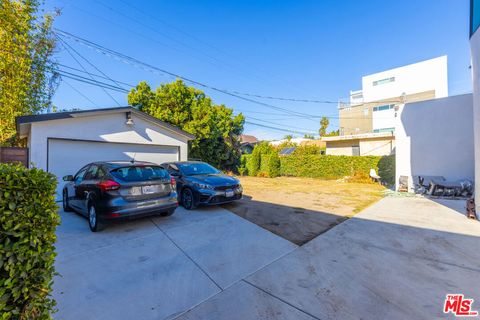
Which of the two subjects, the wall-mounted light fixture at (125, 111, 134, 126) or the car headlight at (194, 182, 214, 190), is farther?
the wall-mounted light fixture at (125, 111, 134, 126)

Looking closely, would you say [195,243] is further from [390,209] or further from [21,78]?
[21,78]

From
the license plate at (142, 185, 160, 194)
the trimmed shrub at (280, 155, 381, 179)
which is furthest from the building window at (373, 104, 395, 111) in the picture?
the license plate at (142, 185, 160, 194)

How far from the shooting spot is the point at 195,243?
411cm

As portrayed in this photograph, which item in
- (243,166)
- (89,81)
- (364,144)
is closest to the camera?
(89,81)

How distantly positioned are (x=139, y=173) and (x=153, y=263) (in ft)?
7.07

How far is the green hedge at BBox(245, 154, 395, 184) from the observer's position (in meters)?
14.1

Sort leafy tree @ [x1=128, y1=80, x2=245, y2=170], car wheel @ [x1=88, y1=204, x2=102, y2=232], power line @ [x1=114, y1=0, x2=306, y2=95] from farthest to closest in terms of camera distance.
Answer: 1. leafy tree @ [x1=128, y1=80, x2=245, y2=170]
2. power line @ [x1=114, y1=0, x2=306, y2=95]
3. car wheel @ [x1=88, y1=204, x2=102, y2=232]

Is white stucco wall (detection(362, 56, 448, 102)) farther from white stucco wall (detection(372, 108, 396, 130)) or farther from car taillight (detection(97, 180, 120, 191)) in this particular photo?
car taillight (detection(97, 180, 120, 191))

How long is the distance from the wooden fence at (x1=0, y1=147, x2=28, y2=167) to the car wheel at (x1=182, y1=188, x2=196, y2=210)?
539 centimetres

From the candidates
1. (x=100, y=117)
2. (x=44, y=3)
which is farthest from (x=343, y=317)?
(x=44, y=3)

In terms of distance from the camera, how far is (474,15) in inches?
237

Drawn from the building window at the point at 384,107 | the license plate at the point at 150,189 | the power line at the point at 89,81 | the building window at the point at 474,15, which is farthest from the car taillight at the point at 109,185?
the building window at the point at 384,107

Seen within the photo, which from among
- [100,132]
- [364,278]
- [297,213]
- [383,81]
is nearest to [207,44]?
[100,132]

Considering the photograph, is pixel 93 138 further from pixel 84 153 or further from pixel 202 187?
pixel 202 187
